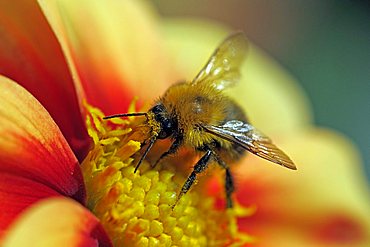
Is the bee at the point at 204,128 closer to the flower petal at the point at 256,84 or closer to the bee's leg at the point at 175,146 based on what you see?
the bee's leg at the point at 175,146

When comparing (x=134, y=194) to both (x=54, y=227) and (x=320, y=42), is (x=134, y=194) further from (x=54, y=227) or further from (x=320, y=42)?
(x=320, y=42)

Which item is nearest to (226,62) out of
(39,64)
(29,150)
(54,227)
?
(39,64)

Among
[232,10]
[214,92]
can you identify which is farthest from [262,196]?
[232,10]

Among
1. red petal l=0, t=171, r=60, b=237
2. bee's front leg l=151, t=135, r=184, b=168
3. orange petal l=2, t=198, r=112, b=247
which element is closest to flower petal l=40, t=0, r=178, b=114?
bee's front leg l=151, t=135, r=184, b=168

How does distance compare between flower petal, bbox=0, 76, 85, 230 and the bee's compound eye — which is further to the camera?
the bee's compound eye

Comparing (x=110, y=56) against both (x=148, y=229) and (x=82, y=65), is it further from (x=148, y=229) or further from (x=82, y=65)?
(x=148, y=229)

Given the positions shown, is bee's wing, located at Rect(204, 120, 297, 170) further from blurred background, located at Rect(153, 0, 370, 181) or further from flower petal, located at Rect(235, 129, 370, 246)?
blurred background, located at Rect(153, 0, 370, 181)
